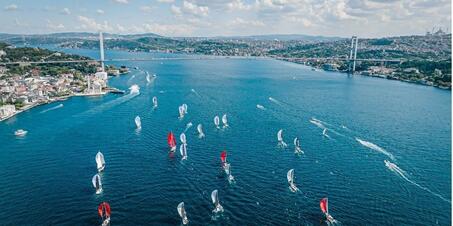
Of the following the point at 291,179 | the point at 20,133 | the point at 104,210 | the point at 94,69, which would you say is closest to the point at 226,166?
the point at 291,179

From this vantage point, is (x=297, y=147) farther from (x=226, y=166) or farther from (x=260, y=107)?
(x=260, y=107)

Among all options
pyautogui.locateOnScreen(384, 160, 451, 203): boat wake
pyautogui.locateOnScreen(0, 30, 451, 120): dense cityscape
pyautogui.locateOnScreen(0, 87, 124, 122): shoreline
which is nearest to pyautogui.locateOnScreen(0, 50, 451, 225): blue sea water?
pyautogui.locateOnScreen(384, 160, 451, 203): boat wake

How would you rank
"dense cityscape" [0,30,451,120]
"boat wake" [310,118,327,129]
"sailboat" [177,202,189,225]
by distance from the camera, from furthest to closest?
"dense cityscape" [0,30,451,120]
"boat wake" [310,118,327,129]
"sailboat" [177,202,189,225]

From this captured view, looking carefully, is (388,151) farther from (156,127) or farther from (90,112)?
(90,112)

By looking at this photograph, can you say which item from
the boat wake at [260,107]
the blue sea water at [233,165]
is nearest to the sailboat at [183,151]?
the blue sea water at [233,165]

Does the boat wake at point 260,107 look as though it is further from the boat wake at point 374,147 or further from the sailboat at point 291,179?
the sailboat at point 291,179

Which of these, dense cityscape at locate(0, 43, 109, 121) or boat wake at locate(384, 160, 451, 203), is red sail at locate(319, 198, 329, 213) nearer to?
boat wake at locate(384, 160, 451, 203)

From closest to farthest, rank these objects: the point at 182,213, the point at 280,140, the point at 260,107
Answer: the point at 182,213
the point at 280,140
the point at 260,107

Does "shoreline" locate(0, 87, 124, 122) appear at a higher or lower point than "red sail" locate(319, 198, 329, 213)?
higher
